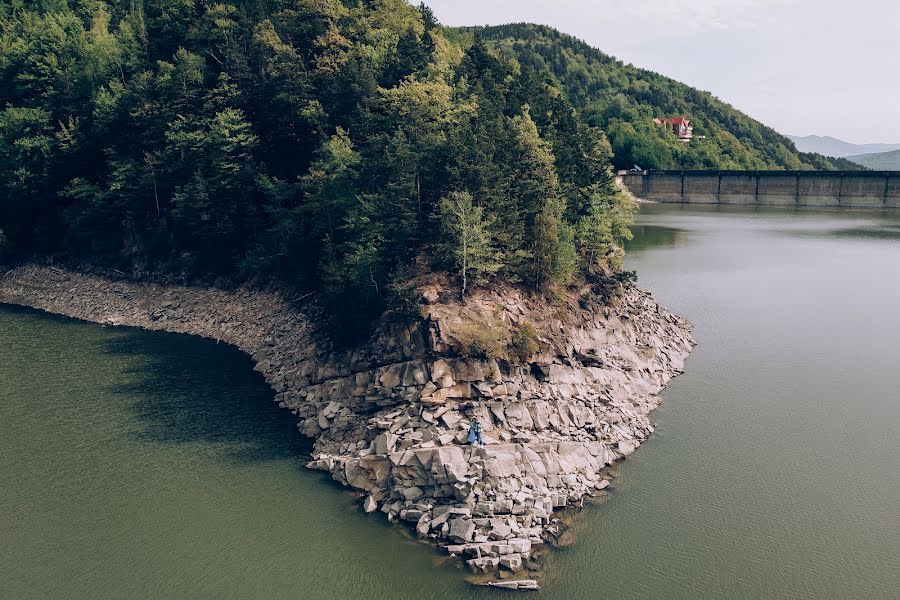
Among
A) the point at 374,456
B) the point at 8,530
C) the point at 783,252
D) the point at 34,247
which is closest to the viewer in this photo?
the point at 8,530

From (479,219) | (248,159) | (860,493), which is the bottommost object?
(860,493)

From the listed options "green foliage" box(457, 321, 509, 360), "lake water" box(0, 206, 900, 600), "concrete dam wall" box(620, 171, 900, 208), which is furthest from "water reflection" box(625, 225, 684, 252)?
"green foliage" box(457, 321, 509, 360)

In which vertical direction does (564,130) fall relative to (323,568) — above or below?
above

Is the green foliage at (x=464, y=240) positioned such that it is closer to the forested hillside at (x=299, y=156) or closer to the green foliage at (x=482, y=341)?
the forested hillside at (x=299, y=156)

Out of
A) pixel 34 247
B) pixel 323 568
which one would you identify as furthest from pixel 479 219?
pixel 34 247

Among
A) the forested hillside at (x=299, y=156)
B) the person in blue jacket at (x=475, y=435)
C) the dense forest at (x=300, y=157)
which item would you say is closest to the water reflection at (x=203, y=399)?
the dense forest at (x=300, y=157)

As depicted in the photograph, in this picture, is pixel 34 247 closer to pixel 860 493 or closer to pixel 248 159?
pixel 248 159

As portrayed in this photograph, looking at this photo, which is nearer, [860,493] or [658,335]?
[860,493]
